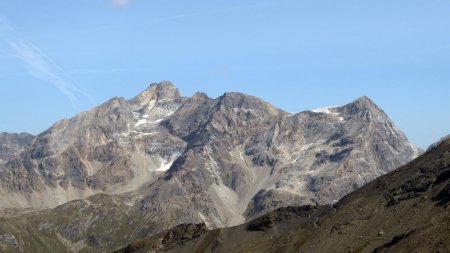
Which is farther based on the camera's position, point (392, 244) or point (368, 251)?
point (368, 251)

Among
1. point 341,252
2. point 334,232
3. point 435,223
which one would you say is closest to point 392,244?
point 435,223

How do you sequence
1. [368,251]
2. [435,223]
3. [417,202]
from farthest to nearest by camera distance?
[417,202] < [368,251] < [435,223]

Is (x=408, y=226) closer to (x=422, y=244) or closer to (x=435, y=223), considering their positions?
(x=435, y=223)

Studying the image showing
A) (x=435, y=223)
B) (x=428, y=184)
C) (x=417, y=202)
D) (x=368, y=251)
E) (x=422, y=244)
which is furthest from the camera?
(x=428, y=184)

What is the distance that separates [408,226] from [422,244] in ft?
83.9

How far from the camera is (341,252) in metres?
175

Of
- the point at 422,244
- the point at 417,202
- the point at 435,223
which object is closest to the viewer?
the point at 422,244

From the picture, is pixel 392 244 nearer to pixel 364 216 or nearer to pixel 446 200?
pixel 446 200

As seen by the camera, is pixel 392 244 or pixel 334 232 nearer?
pixel 392 244

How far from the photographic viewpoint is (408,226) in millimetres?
166750

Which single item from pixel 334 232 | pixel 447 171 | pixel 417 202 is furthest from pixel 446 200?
pixel 334 232

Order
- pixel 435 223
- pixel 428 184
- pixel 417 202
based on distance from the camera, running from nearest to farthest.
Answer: pixel 435 223
pixel 417 202
pixel 428 184

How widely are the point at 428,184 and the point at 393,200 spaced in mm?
11212

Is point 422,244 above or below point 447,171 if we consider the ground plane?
below
